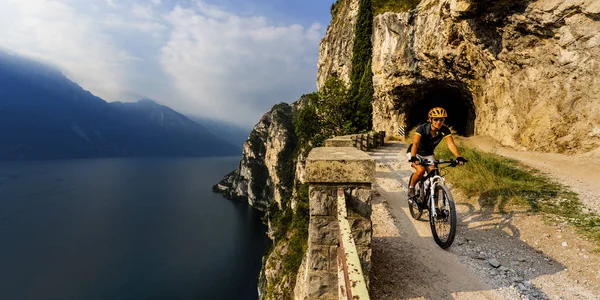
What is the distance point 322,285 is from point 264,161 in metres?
112

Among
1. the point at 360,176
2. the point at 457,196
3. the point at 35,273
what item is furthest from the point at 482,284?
the point at 35,273

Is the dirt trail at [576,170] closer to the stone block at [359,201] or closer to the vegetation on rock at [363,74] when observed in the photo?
the stone block at [359,201]

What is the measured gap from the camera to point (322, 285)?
10.4 ft

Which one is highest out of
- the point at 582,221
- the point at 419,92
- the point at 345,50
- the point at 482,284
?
the point at 345,50

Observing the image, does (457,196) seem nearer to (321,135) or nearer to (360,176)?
(360,176)

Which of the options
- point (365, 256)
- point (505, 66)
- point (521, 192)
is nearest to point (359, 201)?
point (365, 256)

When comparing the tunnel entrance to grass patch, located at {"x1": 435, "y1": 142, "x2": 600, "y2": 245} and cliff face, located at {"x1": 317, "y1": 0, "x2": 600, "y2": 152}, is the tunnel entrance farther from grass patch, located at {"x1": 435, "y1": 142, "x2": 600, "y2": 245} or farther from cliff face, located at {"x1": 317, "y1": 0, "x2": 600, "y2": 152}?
grass patch, located at {"x1": 435, "y1": 142, "x2": 600, "y2": 245}

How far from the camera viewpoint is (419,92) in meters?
25.9

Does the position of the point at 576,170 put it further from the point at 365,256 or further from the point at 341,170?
the point at 341,170

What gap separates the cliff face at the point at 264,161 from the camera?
94.4 metres

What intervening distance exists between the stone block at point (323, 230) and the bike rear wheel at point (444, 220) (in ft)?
7.71

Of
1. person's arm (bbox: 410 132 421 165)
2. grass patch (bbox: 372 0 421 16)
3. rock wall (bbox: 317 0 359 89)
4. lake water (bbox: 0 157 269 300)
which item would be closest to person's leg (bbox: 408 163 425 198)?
person's arm (bbox: 410 132 421 165)

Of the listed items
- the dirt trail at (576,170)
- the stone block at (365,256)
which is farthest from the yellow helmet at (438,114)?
the dirt trail at (576,170)

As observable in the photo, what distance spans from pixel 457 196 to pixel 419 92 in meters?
21.2
